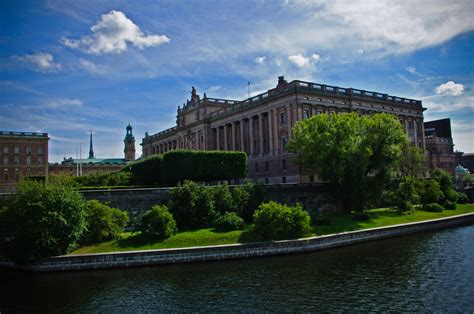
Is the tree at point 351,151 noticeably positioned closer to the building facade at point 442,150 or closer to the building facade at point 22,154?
the building facade at point 442,150

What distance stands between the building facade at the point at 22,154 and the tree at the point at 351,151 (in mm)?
81732

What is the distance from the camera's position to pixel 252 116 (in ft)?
251

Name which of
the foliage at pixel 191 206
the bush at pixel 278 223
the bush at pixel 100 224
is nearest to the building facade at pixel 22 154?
the foliage at pixel 191 206

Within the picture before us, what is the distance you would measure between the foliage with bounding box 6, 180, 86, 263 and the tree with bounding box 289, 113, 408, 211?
27.5 metres

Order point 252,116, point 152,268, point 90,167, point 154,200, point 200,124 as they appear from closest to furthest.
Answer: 1. point 152,268
2. point 154,200
3. point 252,116
4. point 200,124
5. point 90,167

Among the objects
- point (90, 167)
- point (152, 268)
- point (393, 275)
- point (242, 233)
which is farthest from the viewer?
point (90, 167)

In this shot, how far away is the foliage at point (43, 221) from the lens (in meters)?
28.4

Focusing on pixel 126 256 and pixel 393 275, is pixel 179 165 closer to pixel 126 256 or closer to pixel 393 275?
pixel 126 256

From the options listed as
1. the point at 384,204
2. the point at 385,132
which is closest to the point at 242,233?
the point at 385,132

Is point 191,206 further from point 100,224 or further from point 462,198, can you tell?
point 462,198

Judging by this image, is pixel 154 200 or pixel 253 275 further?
pixel 154 200

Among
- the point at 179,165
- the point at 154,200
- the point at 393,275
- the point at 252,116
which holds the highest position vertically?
the point at 252,116

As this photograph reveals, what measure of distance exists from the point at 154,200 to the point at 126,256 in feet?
35.8

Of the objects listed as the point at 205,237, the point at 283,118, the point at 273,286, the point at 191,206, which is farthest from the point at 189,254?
the point at 283,118
